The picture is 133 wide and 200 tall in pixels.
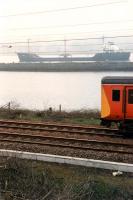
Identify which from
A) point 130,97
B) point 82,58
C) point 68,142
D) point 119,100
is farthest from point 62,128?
point 82,58

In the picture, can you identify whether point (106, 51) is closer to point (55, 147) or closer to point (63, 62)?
point (63, 62)

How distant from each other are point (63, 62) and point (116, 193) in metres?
78.1

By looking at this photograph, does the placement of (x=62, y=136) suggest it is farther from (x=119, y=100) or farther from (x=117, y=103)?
(x=119, y=100)

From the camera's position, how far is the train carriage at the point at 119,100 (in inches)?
619

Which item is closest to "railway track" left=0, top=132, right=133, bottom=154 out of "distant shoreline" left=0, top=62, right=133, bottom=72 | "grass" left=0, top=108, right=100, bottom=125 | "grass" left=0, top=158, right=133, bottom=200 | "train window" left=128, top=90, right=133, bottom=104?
"grass" left=0, top=158, right=133, bottom=200

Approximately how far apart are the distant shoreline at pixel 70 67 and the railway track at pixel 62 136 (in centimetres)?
5693

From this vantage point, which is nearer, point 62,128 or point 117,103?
point 117,103

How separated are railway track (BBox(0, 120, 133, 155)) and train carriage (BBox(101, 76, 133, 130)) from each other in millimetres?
672

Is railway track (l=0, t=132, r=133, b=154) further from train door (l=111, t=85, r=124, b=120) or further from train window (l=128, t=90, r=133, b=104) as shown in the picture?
train window (l=128, t=90, r=133, b=104)

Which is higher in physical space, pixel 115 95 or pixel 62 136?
pixel 115 95

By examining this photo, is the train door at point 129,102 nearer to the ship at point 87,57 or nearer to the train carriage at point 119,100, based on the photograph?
the train carriage at point 119,100

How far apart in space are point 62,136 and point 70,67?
6618 cm

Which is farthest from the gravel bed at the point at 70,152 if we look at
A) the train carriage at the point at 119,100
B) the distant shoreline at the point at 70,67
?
the distant shoreline at the point at 70,67

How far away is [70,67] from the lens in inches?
3228
